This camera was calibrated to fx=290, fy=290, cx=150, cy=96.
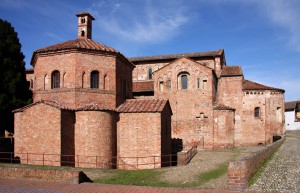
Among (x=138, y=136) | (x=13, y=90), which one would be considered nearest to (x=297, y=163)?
(x=138, y=136)

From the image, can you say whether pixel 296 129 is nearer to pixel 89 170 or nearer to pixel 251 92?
pixel 251 92

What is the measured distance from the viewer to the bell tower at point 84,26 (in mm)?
22234

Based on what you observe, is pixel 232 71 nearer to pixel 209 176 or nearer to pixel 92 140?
pixel 92 140

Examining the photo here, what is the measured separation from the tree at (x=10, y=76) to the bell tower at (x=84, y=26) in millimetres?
5844

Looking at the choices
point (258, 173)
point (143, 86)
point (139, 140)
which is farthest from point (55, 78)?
point (258, 173)

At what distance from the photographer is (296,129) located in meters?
48.6

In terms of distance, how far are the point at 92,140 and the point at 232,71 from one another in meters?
18.1

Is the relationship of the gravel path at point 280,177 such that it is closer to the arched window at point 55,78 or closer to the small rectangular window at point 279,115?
the arched window at point 55,78

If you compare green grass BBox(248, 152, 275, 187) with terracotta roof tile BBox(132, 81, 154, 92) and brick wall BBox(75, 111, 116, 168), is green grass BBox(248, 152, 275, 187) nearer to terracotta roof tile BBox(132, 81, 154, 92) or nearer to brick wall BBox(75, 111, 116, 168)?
brick wall BBox(75, 111, 116, 168)

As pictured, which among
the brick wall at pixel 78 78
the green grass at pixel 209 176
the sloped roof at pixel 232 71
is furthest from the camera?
the sloped roof at pixel 232 71

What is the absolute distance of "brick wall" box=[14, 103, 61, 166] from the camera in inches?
664

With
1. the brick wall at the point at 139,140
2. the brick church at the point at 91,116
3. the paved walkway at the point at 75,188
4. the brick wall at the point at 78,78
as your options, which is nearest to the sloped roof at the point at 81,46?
the brick church at the point at 91,116

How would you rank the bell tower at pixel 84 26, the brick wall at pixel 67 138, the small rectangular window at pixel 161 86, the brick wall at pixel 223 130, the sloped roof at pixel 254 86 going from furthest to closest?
the sloped roof at pixel 254 86 → the small rectangular window at pixel 161 86 → the brick wall at pixel 223 130 → the bell tower at pixel 84 26 → the brick wall at pixel 67 138

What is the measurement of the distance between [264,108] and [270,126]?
1844mm
